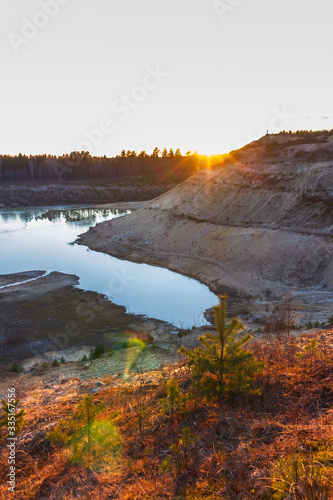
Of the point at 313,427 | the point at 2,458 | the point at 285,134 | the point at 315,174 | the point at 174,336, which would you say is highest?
the point at 285,134

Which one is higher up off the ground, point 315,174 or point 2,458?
point 315,174

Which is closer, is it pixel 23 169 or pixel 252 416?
pixel 252 416

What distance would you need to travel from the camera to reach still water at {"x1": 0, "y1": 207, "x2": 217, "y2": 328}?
2128cm

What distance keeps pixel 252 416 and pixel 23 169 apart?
402ft

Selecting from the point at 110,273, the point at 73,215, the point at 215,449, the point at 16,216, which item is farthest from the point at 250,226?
the point at 16,216

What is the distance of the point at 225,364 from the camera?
526 centimetres

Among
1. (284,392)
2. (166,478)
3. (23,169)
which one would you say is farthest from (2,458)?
(23,169)

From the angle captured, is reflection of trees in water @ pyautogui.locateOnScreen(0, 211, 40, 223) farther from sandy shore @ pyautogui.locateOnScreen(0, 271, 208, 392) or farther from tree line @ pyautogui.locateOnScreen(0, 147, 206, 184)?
sandy shore @ pyautogui.locateOnScreen(0, 271, 208, 392)

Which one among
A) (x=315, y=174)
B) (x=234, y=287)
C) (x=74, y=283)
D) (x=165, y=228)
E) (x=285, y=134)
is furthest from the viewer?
(x=285, y=134)

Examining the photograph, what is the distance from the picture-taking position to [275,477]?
3232 mm

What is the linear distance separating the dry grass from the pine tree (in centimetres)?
30

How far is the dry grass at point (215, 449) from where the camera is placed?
338cm

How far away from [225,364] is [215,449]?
4.20 feet

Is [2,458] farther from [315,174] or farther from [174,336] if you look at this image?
[315,174]
